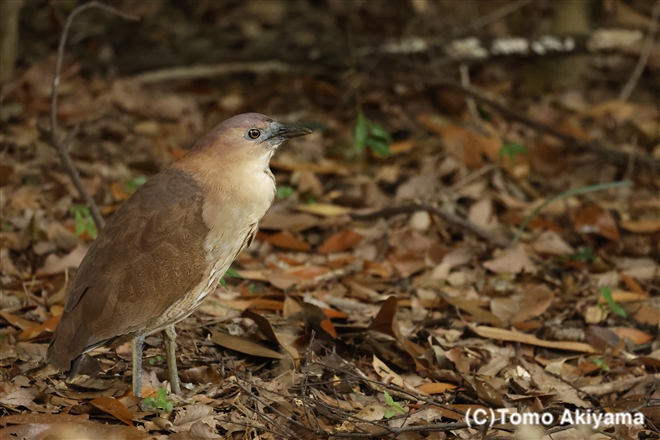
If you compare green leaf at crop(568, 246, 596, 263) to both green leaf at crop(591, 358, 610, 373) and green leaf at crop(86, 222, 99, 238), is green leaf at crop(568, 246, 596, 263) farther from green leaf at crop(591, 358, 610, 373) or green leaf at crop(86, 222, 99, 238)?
green leaf at crop(86, 222, 99, 238)

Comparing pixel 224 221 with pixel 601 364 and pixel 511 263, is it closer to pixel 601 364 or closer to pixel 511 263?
pixel 601 364

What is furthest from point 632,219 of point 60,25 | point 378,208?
point 60,25

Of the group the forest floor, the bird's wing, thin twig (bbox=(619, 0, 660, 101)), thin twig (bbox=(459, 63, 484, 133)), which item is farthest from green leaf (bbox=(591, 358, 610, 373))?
thin twig (bbox=(619, 0, 660, 101))

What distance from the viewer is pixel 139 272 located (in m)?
3.46

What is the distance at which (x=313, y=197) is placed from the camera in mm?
5953

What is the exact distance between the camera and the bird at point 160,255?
344 centimetres

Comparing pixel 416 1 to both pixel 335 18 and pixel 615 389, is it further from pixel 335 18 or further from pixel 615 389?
pixel 615 389

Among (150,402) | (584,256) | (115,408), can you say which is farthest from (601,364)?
(115,408)

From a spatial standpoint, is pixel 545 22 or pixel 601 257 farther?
pixel 545 22

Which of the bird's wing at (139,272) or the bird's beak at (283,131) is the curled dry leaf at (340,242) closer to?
the bird's beak at (283,131)

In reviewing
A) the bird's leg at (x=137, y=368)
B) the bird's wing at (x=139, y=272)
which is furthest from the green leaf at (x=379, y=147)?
the bird's leg at (x=137, y=368)

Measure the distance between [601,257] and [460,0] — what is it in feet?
13.0

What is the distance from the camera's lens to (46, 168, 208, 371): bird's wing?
3436 mm

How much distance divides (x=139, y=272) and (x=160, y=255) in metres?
0.11
